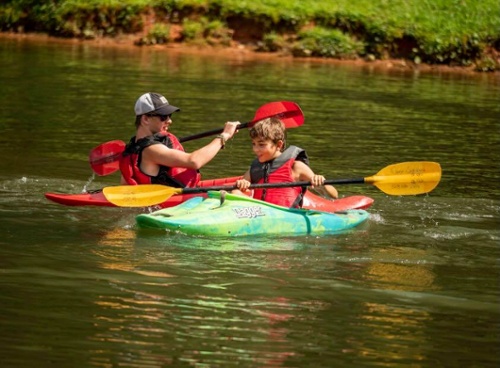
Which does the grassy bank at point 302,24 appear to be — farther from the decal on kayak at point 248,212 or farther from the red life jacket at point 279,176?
the decal on kayak at point 248,212

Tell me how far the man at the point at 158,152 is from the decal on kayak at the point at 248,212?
53cm

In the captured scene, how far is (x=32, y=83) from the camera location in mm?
18375

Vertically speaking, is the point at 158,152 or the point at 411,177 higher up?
the point at 158,152

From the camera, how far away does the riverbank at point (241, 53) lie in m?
23.6

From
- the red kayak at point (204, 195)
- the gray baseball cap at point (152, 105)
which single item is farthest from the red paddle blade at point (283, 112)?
the gray baseball cap at point (152, 105)

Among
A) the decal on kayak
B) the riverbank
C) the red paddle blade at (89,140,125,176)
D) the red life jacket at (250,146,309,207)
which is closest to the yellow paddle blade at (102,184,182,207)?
→ the decal on kayak

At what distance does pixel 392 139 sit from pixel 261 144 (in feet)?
18.7

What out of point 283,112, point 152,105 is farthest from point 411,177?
point 152,105

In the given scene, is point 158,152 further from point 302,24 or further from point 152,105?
point 302,24

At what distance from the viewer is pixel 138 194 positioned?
9375 millimetres

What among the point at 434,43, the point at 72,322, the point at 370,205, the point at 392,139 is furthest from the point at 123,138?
the point at 434,43

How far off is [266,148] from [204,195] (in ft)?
2.47

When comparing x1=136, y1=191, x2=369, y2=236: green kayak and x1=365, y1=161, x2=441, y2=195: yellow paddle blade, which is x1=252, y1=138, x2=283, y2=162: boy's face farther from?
x1=365, y1=161, x2=441, y2=195: yellow paddle blade

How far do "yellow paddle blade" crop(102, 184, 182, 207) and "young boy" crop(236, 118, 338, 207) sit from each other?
631 millimetres
